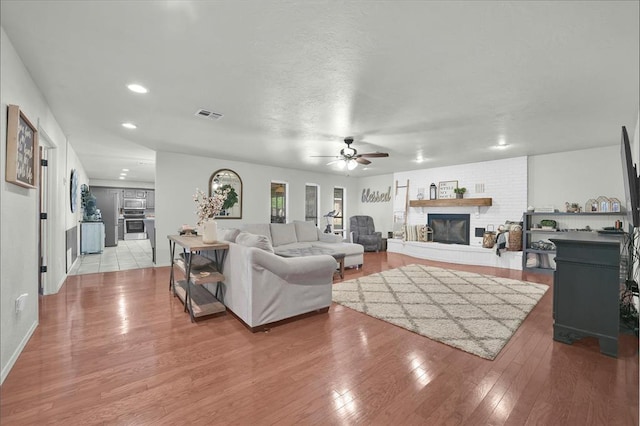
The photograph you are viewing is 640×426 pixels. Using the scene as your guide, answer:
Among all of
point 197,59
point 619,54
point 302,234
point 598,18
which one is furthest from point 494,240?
point 197,59

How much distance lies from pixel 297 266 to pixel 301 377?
1086mm

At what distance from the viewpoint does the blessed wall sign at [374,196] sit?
29.2 feet

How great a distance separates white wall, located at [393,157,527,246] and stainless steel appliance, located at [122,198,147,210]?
1035cm

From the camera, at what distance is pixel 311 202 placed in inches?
342

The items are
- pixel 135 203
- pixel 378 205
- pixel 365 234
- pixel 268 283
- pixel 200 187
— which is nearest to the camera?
pixel 268 283

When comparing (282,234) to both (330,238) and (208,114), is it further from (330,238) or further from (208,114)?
(208,114)

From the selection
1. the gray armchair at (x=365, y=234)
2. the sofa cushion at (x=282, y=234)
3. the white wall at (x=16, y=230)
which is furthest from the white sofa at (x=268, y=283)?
the gray armchair at (x=365, y=234)

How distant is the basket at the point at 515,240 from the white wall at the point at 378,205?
3402 millimetres

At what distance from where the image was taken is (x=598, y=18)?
174 cm

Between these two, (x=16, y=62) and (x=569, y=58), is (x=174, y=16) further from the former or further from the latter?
(x=569, y=58)

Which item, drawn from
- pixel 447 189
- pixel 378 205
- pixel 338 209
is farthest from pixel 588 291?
pixel 338 209

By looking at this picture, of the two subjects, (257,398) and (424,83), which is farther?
(424,83)

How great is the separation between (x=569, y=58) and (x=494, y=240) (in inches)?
186

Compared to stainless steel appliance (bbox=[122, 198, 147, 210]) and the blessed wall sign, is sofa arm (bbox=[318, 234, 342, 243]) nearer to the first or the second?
the blessed wall sign
